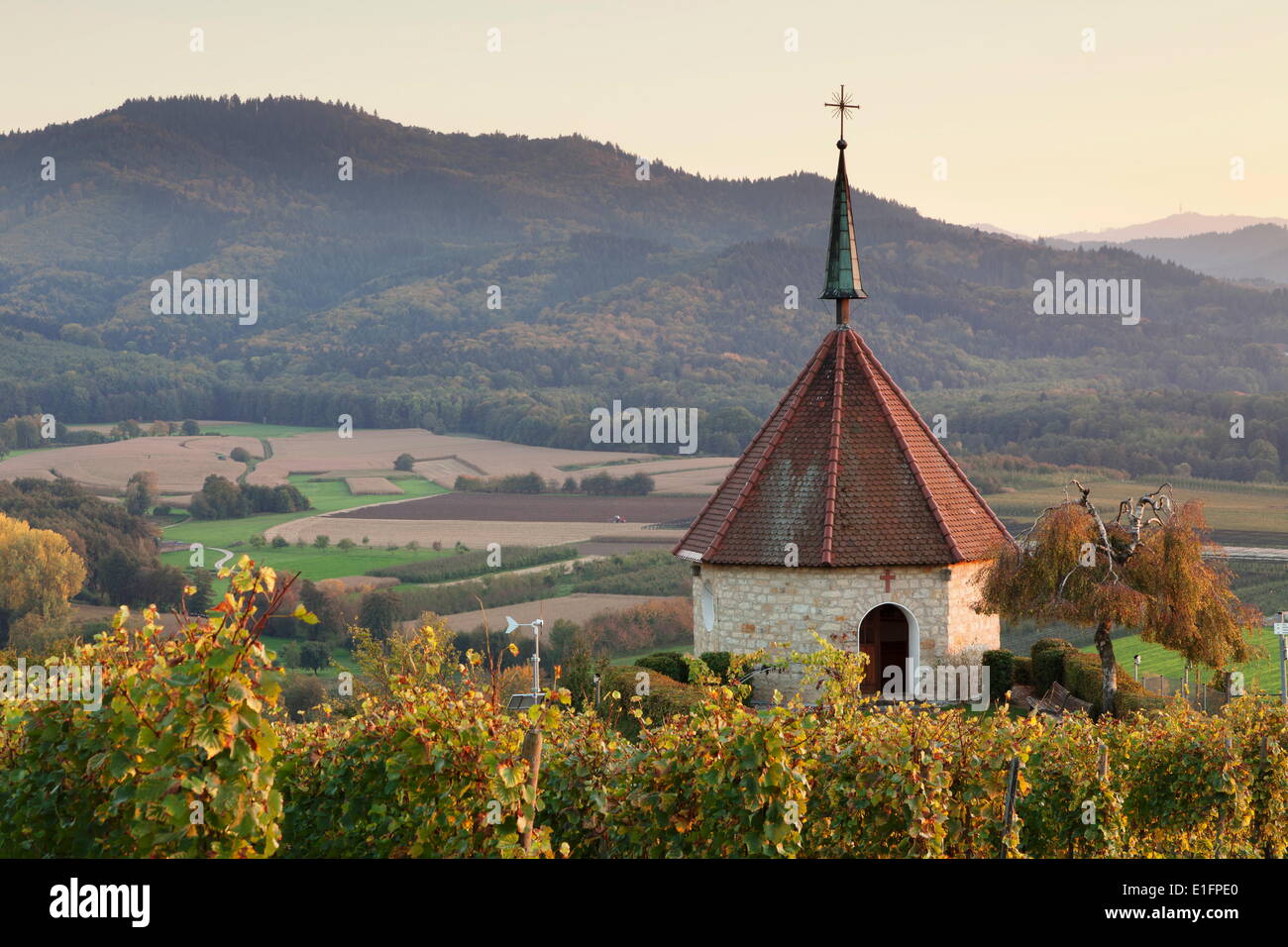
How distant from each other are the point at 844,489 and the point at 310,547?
72831 millimetres

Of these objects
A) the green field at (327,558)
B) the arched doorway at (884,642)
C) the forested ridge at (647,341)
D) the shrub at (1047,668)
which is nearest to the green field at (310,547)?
the green field at (327,558)

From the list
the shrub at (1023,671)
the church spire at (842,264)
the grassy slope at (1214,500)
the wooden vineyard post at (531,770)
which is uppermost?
the church spire at (842,264)

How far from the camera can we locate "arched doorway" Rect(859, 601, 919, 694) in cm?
2258

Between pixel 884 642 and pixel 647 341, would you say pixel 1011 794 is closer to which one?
pixel 884 642

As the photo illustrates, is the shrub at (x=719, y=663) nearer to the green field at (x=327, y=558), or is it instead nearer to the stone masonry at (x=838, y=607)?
the stone masonry at (x=838, y=607)

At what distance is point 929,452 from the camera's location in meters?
24.1

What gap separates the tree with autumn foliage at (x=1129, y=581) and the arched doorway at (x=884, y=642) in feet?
8.98

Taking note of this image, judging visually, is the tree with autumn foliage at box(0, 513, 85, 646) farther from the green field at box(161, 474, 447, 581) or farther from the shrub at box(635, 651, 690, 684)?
the shrub at box(635, 651, 690, 684)

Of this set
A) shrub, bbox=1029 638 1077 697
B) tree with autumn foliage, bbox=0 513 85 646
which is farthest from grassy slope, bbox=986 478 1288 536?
tree with autumn foliage, bbox=0 513 85 646

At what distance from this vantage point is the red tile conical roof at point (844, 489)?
22.0m

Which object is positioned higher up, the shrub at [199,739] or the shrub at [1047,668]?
the shrub at [199,739]

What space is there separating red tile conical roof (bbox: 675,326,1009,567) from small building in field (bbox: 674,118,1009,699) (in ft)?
0.08
